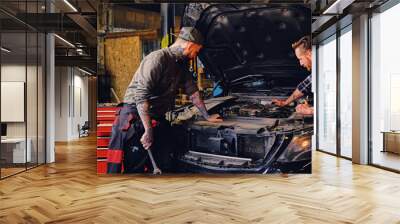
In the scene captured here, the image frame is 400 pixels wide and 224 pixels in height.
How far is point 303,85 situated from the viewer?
653cm

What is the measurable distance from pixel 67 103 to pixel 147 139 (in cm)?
1020

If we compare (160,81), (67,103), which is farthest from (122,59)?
(67,103)

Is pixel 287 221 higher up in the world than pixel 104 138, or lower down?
lower down

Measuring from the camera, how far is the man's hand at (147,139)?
6.43 meters

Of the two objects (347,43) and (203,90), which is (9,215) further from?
(347,43)

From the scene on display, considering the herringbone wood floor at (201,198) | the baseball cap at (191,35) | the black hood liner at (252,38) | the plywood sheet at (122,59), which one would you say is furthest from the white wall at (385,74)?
the plywood sheet at (122,59)

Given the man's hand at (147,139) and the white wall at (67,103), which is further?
the white wall at (67,103)

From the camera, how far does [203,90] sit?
6496 mm

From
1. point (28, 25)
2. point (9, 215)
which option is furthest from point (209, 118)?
point (28, 25)

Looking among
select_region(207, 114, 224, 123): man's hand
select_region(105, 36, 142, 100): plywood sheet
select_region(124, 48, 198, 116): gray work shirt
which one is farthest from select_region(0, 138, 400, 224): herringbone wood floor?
select_region(105, 36, 142, 100): plywood sheet

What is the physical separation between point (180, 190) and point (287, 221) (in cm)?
199

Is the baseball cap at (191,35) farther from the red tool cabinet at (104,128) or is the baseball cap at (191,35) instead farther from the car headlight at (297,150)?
the car headlight at (297,150)

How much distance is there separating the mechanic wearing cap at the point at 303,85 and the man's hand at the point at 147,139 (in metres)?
2.23

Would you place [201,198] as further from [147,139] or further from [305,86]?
[305,86]
